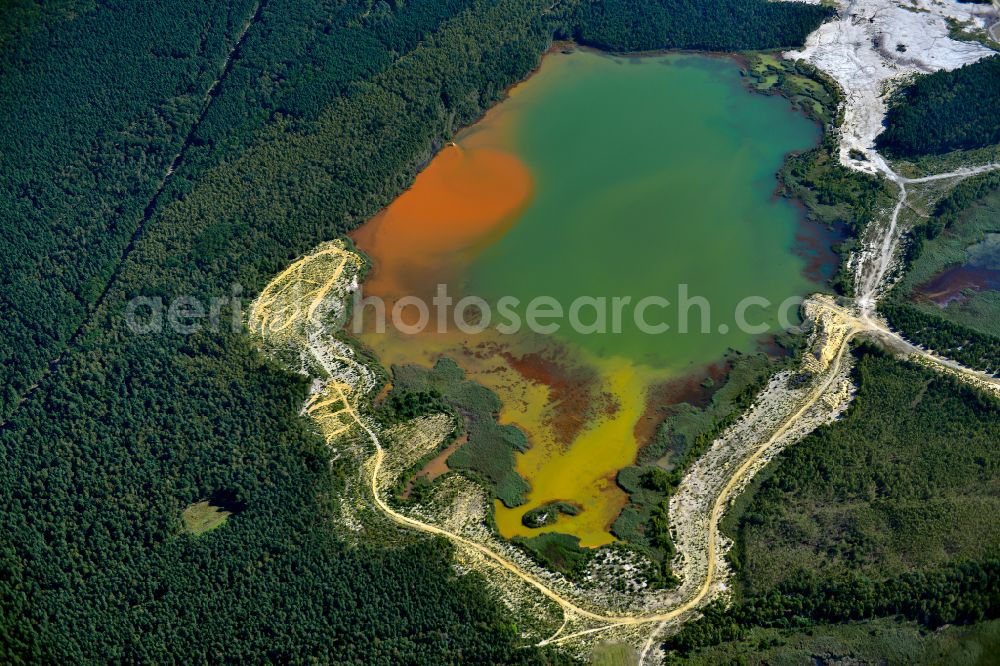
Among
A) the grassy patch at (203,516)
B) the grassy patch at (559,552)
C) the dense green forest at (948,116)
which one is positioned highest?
the dense green forest at (948,116)

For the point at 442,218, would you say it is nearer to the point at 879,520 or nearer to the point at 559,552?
the point at 559,552

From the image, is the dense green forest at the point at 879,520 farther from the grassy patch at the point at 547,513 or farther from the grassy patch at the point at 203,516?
the grassy patch at the point at 203,516

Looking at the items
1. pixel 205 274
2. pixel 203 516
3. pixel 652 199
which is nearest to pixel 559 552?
pixel 203 516

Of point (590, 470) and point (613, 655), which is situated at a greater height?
point (590, 470)

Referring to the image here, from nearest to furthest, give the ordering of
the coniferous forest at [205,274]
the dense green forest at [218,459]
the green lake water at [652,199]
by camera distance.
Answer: the dense green forest at [218,459] < the coniferous forest at [205,274] < the green lake water at [652,199]

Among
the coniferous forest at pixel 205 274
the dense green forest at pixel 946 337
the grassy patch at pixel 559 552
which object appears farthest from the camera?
the dense green forest at pixel 946 337

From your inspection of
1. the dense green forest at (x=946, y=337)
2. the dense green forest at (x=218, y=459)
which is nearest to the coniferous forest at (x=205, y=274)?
the dense green forest at (x=218, y=459)
